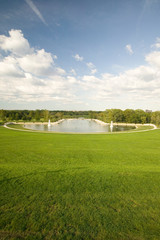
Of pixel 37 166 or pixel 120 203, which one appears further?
pixel 37 166

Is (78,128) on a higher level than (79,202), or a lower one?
lower

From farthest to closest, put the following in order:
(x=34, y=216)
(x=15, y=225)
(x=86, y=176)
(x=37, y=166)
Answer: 1. (x=37, y=166)
2. (x=86, y=176)
3. (x=34, y=216)
4. (x=15, y=225)

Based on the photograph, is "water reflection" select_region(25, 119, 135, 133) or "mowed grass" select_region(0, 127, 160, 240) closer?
"mowed grass" select_region(0, 127, 160, 240)

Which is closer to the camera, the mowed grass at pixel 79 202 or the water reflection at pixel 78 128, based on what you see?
the mowed grass at pixel 79 202

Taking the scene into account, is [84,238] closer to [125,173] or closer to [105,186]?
[105,186]

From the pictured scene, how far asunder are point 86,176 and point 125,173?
6.02ft

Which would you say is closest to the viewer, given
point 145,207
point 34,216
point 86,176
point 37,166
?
point 34,216

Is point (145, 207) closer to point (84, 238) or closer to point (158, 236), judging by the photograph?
point (158, 236)

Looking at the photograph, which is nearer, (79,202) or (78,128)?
(79,202)

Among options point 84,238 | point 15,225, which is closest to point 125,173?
point 84,238

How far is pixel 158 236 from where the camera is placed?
298cm

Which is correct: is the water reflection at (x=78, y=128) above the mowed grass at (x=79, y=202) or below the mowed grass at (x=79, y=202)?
below

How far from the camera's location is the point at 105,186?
493cm

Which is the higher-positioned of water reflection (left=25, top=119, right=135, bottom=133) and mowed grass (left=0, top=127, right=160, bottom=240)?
mowed grass (left=0, top=127, right=160, bottom=240)
